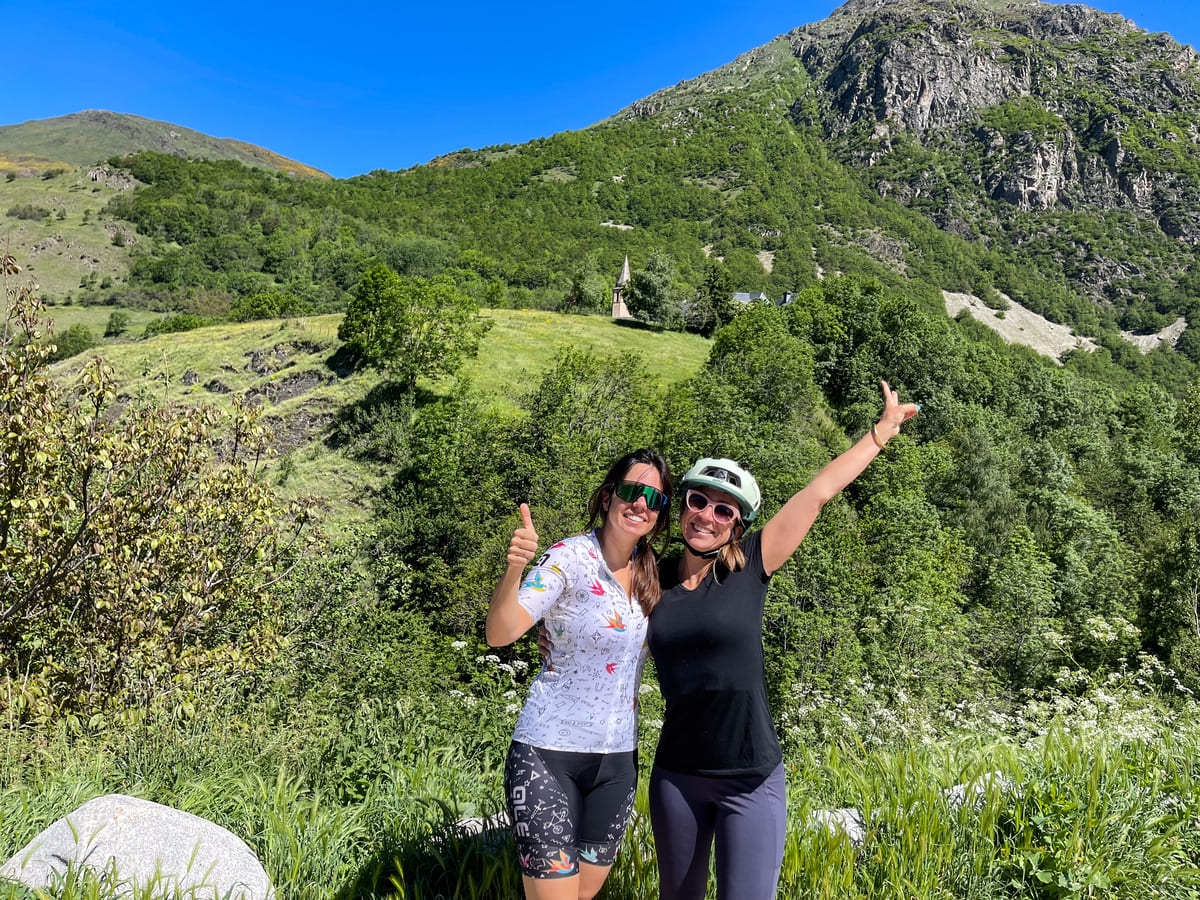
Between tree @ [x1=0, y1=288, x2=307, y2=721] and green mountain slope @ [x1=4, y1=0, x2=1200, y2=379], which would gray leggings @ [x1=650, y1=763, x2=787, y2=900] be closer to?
tree @ [x1=0, y1=288, x2=307, y2=721]

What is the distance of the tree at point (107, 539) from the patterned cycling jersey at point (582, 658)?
4480 millimetres

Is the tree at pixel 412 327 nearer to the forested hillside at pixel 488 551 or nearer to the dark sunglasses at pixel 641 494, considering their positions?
the forested hillside at pixel 488 551

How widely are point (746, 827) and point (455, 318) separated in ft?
117

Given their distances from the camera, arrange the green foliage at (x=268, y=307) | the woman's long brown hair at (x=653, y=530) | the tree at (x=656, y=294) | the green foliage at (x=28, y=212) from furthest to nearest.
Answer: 1. the green foliage at (x=28, y=212)
2. the green foliage at (x=268, y=307)
3. the tree at (x=656, y=294)
4. the woman's long brown hair at (x=653, y=530)

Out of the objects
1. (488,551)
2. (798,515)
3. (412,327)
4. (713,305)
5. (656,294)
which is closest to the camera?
(798,515)

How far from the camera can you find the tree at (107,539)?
5.54 metres

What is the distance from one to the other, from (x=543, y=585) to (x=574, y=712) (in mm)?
447

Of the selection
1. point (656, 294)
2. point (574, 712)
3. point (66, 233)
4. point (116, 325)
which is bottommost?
point (574, 712)

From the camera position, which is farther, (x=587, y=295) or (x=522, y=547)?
(x=587, y=295)

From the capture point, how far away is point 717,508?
8.14 feet

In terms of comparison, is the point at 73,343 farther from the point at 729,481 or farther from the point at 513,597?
the point at 729,481

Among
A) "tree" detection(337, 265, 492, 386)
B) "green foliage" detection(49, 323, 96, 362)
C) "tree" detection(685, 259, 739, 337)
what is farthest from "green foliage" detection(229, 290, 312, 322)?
"tree" detection(685, 259, 739, 337)

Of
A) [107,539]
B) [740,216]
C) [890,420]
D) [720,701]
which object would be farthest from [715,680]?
[740,216]

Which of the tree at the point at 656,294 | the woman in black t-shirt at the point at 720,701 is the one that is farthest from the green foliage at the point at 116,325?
the woman in black t-shirt at the point at 720,701
